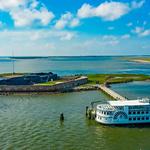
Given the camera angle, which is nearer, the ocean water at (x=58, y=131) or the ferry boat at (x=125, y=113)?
the ocean water at (x=58, y=131)

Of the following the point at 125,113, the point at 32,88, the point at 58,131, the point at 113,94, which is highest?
the point at 32,88

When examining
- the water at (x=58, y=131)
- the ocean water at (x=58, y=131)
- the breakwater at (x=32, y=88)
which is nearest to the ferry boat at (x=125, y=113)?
the ocean water at (x=58, y=131)

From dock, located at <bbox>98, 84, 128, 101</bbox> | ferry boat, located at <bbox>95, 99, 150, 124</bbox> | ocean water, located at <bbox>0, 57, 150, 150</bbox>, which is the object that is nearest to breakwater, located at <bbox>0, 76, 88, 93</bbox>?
dock, located at <bbox>98, 84, 128, 101</bbox>

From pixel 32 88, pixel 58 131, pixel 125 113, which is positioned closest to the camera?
pixel 58 131

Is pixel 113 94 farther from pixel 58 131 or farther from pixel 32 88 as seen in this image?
pixel 58 131

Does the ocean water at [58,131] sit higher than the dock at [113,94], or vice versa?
the dock at [113,94]

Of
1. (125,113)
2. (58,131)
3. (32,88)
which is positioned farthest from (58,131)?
(32,88)

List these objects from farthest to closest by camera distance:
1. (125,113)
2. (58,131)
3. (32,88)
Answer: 1. (32,88)
2. (125,113)
3. (58,131)

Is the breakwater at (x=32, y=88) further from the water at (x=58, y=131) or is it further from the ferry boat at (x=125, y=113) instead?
the ferry boat at (x=125, y=113)
